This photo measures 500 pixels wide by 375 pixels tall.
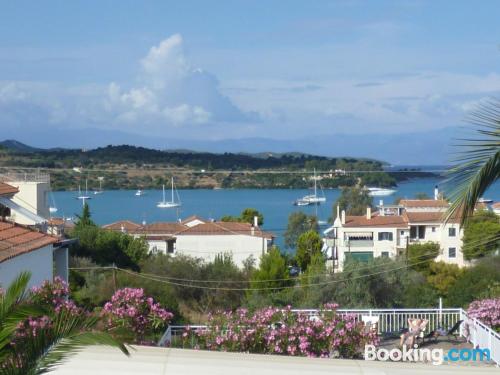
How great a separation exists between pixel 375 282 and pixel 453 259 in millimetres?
27275

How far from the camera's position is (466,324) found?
1770cm

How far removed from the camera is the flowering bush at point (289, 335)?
45.5ft

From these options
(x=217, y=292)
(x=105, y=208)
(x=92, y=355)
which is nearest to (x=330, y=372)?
(x=92, y=355)

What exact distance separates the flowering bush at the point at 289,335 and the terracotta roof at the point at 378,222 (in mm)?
54527

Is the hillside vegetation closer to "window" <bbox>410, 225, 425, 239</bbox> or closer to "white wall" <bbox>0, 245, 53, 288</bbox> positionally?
"window" <bbox>410, 225, 425, 239</bbox>

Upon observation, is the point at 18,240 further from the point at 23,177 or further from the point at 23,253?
the point at 23,177

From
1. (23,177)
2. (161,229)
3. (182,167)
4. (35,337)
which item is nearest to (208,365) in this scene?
(35,337)

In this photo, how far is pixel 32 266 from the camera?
20297mm

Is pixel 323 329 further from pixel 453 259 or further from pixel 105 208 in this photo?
pixel 105 208

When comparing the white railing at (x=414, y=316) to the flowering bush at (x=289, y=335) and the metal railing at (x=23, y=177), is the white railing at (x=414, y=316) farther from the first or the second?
the metal railing at (x=23, y=177)

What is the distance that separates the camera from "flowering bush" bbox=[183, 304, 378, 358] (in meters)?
13.9

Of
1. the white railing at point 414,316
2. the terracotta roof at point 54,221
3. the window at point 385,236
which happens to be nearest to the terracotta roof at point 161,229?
the window at point 385,236

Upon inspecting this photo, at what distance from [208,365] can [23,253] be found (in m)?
10.2

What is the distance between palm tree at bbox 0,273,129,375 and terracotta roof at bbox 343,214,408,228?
6286 centimetres
